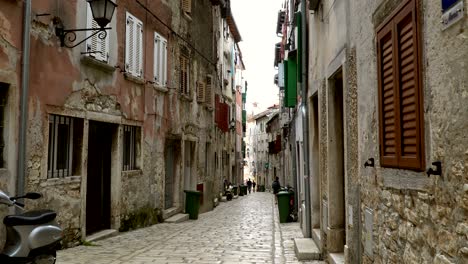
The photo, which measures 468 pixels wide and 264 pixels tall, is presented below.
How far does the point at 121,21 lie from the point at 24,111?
4609 mm

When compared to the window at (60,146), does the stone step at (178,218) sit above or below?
below

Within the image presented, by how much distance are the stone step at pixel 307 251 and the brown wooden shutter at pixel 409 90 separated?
462 centimetres

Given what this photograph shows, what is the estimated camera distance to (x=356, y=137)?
565cm

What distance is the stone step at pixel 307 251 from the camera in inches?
320

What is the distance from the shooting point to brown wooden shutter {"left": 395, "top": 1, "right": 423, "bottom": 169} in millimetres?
3492

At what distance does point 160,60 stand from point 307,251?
26.4ft

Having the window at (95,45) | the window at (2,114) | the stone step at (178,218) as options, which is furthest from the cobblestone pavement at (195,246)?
the window at (95,45)

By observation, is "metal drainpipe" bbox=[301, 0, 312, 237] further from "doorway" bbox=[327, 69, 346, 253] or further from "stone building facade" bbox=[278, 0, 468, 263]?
"stone building facade" bbox=[278, 0, 468, 263]

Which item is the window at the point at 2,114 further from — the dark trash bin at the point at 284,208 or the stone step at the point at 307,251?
the dark trash bin at the point at 284,208

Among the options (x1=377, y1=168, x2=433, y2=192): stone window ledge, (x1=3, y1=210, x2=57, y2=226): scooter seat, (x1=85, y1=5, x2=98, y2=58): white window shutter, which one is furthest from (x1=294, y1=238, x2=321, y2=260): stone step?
(x1=85, y1=5, x2=98, y2=58): white window shutter

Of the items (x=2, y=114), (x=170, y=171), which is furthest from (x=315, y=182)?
(x=170, y=171)

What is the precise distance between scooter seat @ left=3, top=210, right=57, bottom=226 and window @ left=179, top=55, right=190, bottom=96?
1099cm

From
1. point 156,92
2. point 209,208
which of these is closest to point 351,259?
point 156,92

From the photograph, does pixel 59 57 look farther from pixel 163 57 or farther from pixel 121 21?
pixel 163 57
